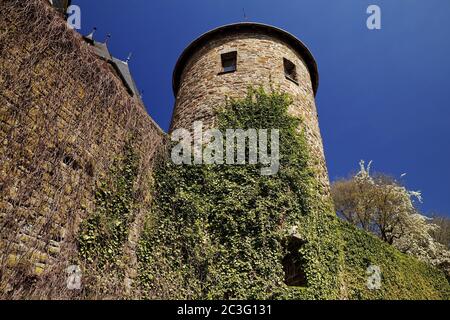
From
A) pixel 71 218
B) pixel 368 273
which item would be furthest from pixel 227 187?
pixel 368 273

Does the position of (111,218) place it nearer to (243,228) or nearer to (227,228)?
(227,228)

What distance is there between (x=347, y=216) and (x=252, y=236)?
18.8 m

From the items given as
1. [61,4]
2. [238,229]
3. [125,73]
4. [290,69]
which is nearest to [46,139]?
[238,229]

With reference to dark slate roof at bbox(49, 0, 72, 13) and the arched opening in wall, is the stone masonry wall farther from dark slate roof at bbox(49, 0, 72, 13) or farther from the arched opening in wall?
dark slate roof at bbox(49, 0, 72, 13)

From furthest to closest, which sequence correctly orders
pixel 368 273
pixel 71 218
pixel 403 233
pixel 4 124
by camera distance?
pixel 403 233 < pixel 368 273 < pixel 71 218 < pixel 4 124

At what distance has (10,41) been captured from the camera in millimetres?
4777

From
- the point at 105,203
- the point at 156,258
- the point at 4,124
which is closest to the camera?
the point at 4,124

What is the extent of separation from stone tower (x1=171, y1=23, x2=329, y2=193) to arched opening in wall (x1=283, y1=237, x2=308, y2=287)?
1996 mm

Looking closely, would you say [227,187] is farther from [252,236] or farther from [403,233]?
[403,233]

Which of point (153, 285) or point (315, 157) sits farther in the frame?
point (315, 157)

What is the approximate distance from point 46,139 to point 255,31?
706 centimetres

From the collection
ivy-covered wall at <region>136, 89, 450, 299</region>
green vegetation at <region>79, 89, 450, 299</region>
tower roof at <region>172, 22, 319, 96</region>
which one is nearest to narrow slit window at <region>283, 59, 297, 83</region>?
tower roof at <region>172, 22, 319, 96</region>

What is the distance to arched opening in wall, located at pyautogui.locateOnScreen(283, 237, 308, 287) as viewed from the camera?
6.52 metres

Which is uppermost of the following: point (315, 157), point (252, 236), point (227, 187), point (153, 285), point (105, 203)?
point (315, 157)
